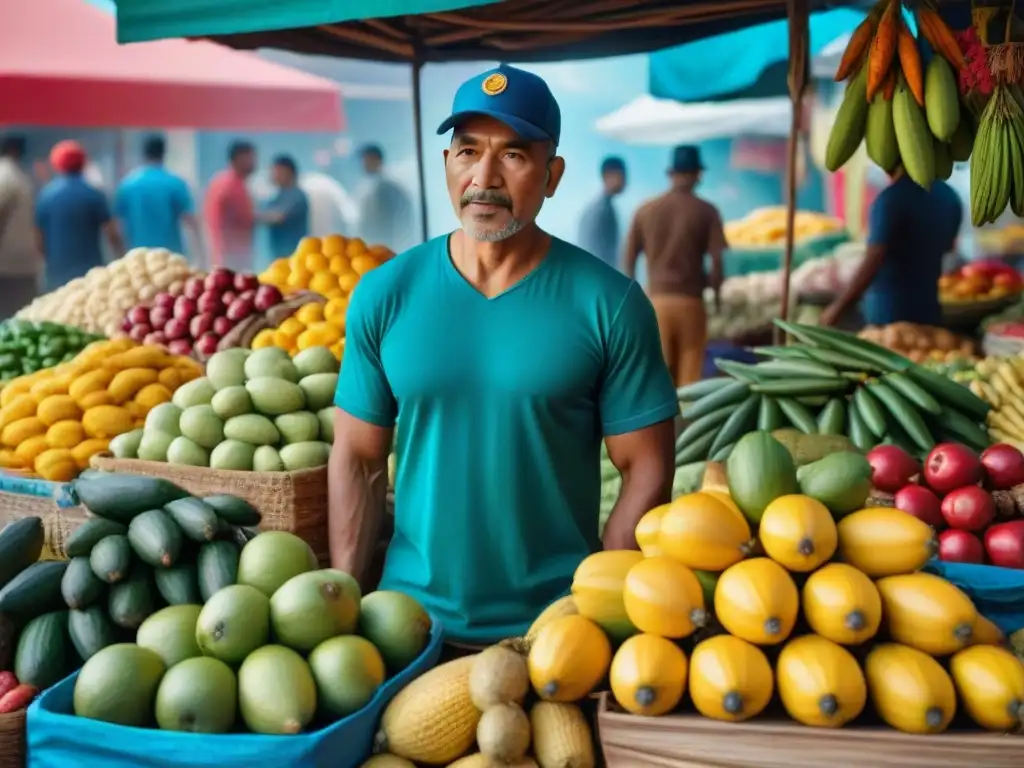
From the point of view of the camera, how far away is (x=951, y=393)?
4227 millimetres

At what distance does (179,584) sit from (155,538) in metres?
0.10

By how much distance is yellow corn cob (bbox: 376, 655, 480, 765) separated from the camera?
5.87 ft

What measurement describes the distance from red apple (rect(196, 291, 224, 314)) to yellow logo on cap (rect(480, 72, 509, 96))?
2722mm

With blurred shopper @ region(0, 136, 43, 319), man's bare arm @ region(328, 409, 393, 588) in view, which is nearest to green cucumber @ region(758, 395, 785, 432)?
man's bare arm @ region(328, 409, 393, 588)

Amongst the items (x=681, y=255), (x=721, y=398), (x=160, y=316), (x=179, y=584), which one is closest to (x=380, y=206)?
(x=681, y=255)

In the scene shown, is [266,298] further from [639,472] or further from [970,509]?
[970,509]

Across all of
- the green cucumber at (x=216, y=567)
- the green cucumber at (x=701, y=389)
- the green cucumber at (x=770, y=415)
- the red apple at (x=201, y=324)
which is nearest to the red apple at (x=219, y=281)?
the red apple at (x=201, y=324)

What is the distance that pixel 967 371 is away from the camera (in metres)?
5.14

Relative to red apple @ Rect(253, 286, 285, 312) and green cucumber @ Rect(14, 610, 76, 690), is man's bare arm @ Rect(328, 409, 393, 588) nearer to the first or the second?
green cucumber @ Rect(14, 610, 76, 690)

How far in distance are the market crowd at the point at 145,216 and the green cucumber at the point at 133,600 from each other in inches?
280

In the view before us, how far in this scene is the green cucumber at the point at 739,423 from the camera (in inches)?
168

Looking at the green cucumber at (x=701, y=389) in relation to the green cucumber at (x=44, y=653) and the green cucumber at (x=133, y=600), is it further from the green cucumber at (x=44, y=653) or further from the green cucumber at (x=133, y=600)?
the green cucumber at (x=44, y=653)

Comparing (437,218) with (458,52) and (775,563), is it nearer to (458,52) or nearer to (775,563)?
(458,52)

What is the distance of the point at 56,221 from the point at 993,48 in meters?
7.92
